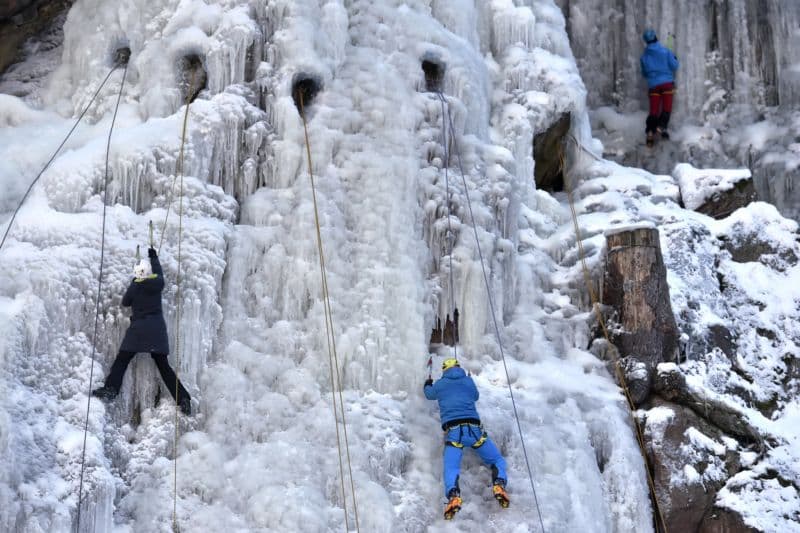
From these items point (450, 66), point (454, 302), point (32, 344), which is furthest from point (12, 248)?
point (450, 66)

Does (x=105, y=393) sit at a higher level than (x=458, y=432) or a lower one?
higher

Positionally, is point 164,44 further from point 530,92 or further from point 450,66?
point 530,92

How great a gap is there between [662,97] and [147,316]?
26.0ft

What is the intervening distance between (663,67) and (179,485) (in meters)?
8.48

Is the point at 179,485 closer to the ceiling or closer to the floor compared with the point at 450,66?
closer to the floor

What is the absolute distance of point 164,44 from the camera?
1138 cm

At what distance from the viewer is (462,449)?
9.55 metres

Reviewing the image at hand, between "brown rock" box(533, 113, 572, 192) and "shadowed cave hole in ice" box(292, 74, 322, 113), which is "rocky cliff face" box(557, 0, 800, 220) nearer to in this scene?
"brown rock" box(533, 113, 572, 192)

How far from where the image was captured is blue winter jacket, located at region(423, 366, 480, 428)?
31.6ft

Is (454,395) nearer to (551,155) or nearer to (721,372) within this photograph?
(721,372)

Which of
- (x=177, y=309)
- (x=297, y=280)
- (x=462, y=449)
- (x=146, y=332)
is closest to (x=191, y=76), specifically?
(x=297, y=280)

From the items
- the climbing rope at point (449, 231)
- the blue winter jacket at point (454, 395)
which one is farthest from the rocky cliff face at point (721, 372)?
the blue winter jacket at point (454, 395)

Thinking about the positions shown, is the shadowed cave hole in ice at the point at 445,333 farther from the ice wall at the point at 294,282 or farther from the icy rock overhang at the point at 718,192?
the icy rock overhang at the point at 718,192

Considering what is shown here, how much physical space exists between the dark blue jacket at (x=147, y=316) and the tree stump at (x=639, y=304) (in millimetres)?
4404
